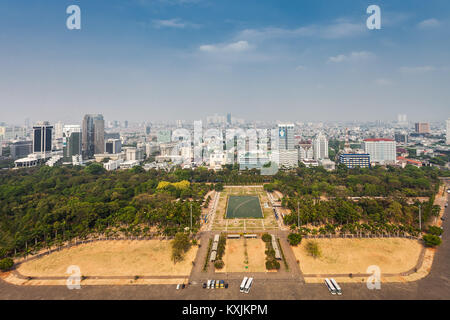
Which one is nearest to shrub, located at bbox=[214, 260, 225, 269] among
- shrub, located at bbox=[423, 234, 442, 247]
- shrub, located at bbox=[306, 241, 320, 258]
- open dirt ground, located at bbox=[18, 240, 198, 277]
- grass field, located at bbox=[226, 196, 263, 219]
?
open dirt ground, located at bbox=[18, 240, 198, 277]

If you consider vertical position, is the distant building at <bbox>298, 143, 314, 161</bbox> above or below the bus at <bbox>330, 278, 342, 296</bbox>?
above

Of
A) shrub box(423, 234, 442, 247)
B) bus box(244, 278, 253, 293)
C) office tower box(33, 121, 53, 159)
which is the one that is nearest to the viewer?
bus box(244, 278, 253, 293)

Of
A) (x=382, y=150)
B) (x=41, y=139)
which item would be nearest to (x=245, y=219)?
(x=382, y=150)

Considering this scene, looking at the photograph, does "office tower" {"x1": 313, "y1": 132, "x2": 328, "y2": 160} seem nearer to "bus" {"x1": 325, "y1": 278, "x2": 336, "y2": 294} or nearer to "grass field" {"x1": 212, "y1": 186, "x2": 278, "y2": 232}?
"grass field" {"x1": 212, "y1": 186, "x2": 278, "y2": 232}

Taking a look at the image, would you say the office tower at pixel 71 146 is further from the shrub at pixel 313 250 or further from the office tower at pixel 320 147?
the shrub at pixel 313 250

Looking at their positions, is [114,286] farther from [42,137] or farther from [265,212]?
[42,137]

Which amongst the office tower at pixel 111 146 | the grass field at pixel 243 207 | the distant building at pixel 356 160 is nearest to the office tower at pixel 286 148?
the distant building at pixel 356 160
